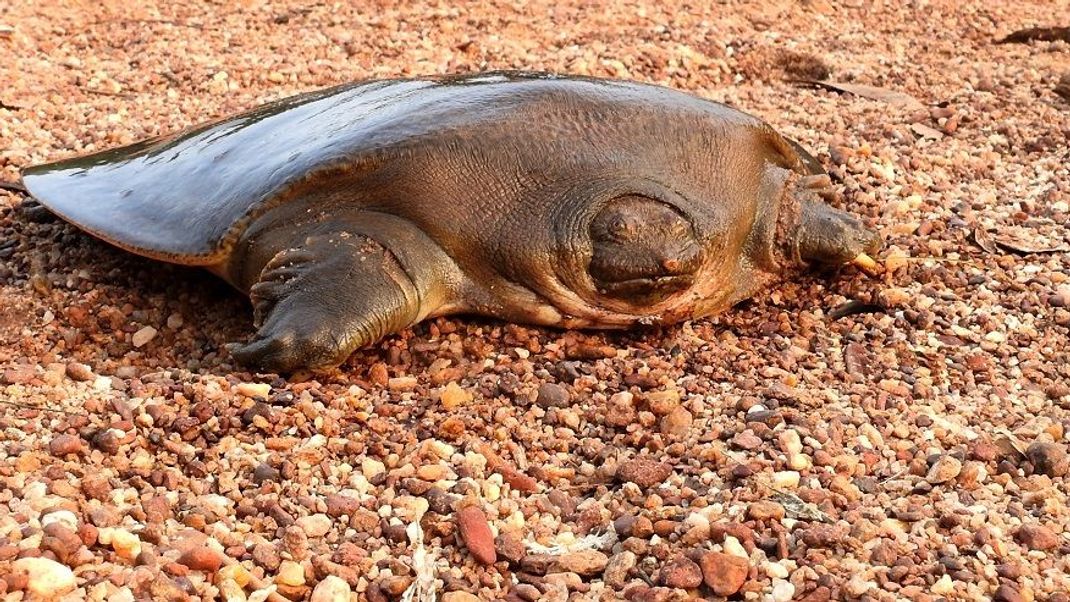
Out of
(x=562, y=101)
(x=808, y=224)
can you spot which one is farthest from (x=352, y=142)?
(x=808, y=224)

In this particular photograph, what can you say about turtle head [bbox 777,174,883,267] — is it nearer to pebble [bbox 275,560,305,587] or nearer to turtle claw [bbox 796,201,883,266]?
turtle claw [bbox 796,201,883,266]

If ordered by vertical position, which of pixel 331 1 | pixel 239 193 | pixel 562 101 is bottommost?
pixel 331 1

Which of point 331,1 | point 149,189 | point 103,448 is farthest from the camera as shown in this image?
point 331,1

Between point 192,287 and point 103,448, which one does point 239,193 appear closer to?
point 192,287

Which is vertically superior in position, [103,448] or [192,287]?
[103,448]

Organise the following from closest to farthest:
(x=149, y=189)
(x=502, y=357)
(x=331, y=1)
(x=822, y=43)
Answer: (x=502, y=357) < (x=149, y=189) < (x=822, y=43) < (x=331, y=1)

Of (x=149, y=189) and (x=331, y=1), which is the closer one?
(x=149, y=189)

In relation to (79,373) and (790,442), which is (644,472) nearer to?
(790,442)
